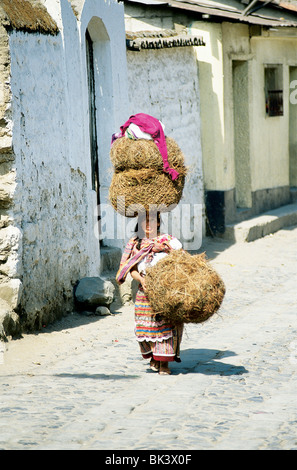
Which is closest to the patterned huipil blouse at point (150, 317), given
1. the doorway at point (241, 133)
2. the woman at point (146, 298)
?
the woman at point (146, 298)

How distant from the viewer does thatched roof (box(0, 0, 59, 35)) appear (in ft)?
21.6

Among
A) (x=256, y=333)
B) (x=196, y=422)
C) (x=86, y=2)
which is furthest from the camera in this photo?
(x=86, y=2)

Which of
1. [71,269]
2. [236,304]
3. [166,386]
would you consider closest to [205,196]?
[236,304]

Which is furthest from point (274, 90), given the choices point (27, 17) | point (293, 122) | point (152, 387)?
point (152, 387)

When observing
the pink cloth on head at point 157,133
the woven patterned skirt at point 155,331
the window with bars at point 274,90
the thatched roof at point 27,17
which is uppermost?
the thatched roof at point 27,17

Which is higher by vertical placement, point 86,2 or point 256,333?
point 86,2

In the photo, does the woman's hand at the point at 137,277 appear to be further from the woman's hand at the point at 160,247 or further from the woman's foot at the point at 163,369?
the woman's foot at the point at 163,369

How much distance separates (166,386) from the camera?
5.50 m

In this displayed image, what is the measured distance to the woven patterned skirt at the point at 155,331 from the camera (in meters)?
5.67

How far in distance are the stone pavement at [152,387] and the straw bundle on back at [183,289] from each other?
549 mm

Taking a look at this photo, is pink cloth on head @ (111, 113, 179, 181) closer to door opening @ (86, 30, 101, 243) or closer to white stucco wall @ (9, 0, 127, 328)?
white stucco wall @ (9, 0, 127, 328)

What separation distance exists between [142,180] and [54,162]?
2059 millimetres

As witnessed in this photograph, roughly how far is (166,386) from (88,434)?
1257mm

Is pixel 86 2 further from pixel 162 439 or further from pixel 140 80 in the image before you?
pixel 162 439
